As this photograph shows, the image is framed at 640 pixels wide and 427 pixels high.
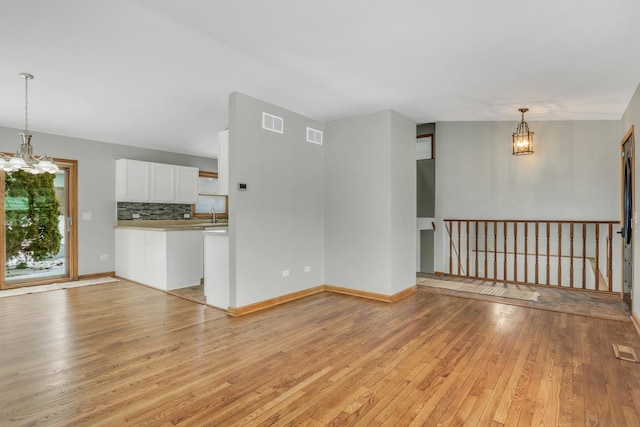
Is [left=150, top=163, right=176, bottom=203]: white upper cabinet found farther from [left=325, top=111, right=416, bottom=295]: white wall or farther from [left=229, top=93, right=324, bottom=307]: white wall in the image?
[left=325, top=111, right=416, bottom=295]: white wall

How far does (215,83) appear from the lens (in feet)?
12.1

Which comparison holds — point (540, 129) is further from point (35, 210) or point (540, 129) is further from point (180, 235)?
point (35, 210)

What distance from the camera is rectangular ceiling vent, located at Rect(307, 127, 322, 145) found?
4.98 meters

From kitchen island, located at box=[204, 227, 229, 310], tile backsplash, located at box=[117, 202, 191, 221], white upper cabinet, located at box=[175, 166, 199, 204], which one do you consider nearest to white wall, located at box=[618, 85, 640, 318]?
kitchen island, located at box=[204, 227, 229, 310]

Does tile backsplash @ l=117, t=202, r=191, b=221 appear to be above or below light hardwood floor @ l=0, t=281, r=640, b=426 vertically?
above

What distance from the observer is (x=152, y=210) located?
6957 millimetres

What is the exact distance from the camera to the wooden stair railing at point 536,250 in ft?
18.0

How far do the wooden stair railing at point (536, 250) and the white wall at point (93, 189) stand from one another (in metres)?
6.34

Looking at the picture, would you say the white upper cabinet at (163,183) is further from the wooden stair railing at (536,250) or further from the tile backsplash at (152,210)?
the wooden stair railing at (536,250)

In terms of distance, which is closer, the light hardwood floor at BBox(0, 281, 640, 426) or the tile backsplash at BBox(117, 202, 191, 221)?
the light hardwood floor at BBox(0, 281, 640, 426)

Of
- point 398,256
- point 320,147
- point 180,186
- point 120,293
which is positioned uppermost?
point 320,147

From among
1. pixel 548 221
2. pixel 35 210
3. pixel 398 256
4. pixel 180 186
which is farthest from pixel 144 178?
pixel 548 221

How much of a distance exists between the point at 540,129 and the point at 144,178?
719cm

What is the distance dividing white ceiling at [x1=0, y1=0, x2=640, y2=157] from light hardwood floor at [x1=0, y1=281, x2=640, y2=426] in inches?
97.6
